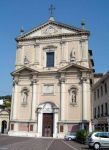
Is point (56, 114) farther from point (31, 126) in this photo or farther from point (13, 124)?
point (13, 124)

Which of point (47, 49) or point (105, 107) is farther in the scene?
point (47, 49)

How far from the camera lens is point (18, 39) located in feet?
189

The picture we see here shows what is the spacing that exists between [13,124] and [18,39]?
17031 millimetres

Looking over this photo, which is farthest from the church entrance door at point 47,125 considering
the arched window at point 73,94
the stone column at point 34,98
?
the arched window at point 73,94

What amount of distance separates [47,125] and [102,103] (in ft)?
37.4

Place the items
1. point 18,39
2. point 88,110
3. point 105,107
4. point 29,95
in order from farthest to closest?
1. point 18,39
2. point 29,95
3. point 88,110
4. point 105,107

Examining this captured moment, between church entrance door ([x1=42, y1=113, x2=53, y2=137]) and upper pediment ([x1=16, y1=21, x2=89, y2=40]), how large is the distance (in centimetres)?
1564

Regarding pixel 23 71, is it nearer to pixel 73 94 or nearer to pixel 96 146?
pixel 73 94

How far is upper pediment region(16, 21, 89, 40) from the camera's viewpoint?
54438mm

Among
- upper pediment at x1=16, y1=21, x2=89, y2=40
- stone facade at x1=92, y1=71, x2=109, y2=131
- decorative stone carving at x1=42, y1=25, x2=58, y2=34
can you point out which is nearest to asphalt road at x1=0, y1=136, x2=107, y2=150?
stone facade at x1=92, y1=71, x2=109, y2=131

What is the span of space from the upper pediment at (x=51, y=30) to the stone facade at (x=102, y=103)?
1172 centimetres

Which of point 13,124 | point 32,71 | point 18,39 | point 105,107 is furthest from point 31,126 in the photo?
point 18,39

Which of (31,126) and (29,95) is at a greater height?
(29,95)

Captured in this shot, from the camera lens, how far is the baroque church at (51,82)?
1972 inches
